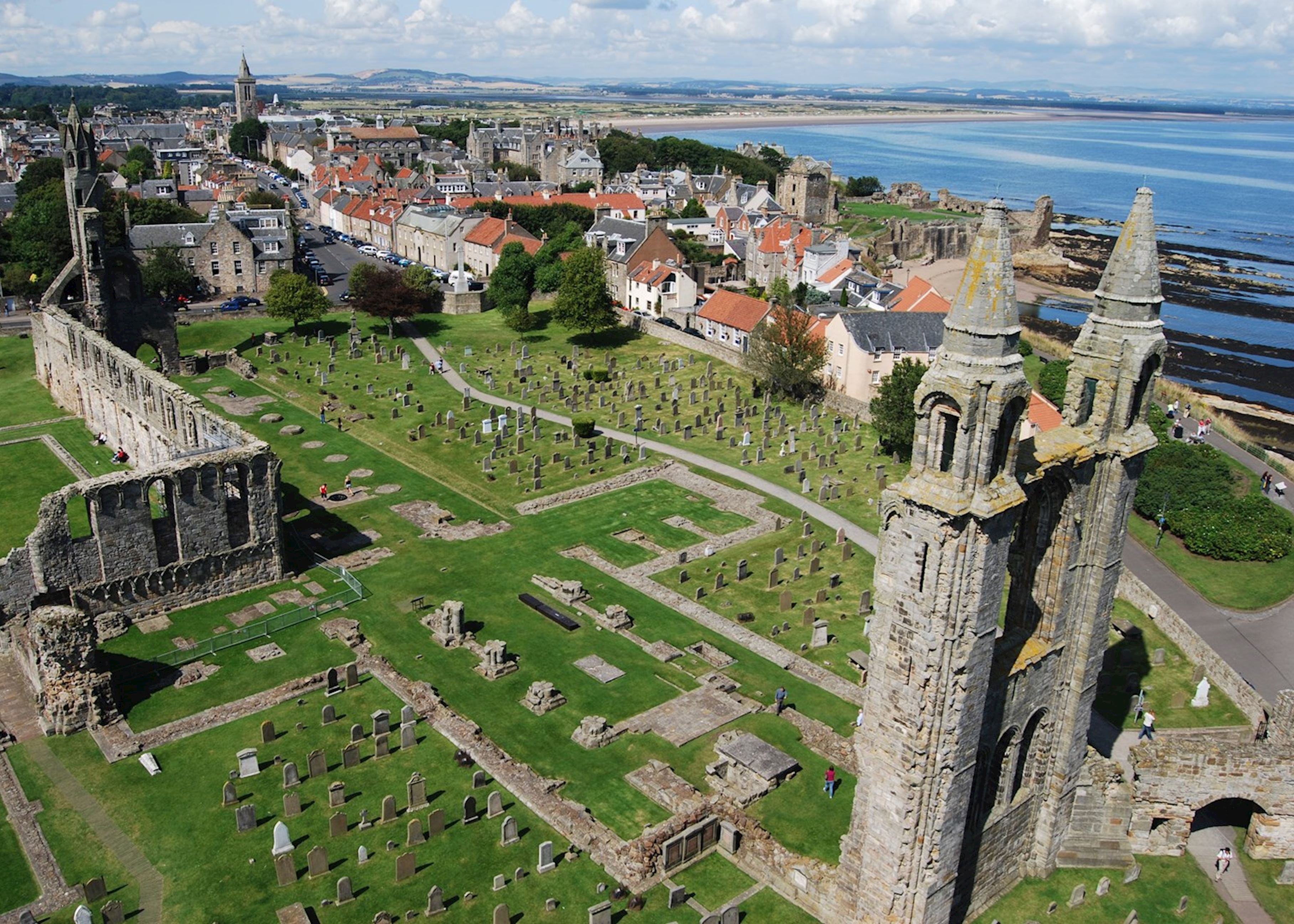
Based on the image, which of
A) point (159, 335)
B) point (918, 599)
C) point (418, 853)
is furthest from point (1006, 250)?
point (159, 335)

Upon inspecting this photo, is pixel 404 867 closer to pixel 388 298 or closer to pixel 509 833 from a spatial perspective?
pixel 509 833

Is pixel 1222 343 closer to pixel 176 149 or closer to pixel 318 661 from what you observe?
pixel 318 661

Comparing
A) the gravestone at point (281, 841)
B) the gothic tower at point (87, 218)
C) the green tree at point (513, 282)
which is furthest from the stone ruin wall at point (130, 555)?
the green tree at point (513, 282)

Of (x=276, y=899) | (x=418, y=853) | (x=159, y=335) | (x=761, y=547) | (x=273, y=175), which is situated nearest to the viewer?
(x=276, y=899)

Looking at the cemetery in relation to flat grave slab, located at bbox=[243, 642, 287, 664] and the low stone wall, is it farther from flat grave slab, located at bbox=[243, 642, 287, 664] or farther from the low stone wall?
the low stone wall

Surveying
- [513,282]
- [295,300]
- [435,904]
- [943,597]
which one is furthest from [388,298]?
[943,597]

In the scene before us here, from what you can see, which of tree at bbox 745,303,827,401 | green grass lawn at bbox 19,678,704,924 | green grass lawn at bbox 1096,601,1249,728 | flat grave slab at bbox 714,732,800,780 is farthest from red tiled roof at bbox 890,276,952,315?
green grass lawn at bbox 19,678,704,924
